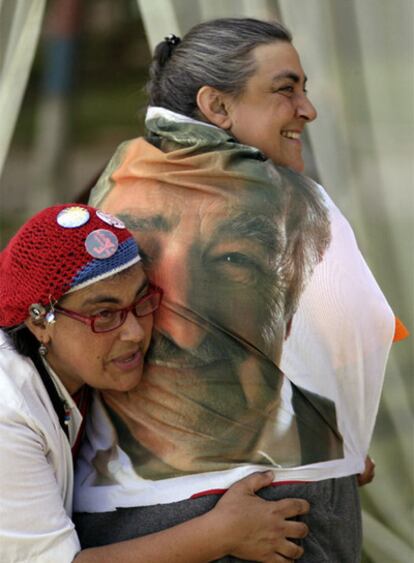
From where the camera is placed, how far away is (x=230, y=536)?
219 cm

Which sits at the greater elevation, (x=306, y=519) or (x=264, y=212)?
(x=264, y=212)

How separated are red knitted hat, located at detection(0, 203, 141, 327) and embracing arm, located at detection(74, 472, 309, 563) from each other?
52 centimetres

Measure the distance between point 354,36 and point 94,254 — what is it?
1539 millimetres

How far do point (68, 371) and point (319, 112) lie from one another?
4.71 ft

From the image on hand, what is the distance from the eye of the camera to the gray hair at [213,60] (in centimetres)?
246

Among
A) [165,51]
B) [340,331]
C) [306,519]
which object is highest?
[165,51]

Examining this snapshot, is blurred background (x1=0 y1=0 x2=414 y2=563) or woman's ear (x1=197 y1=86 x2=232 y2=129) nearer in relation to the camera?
woman's ear (x1=197 y1=86 x2=232 y2=129)

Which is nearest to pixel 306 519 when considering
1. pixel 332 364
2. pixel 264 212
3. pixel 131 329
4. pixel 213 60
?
pixel 332 364

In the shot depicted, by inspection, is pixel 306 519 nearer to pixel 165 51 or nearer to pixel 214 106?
pixel 214 106

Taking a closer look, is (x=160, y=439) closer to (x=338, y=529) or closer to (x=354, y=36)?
(x=338, y=529)

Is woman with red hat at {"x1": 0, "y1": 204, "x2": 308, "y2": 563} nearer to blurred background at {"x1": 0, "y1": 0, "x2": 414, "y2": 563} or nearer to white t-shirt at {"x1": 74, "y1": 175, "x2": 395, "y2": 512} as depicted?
white t-shirt at {"x1": 74, "y1": 175, "x2": 395, "y2": 512}

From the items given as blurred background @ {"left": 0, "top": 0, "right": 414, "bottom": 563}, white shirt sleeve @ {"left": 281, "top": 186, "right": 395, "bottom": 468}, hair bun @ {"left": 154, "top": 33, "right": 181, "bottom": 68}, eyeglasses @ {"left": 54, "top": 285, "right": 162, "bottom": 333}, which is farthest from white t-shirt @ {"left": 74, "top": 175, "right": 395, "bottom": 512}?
blurred background @ {"left": 0, "top": 0, "right": 414, "bottom": 563}

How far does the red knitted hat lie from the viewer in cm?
214

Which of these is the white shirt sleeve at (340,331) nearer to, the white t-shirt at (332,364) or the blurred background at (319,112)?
the white t-shirt at (332,364)
